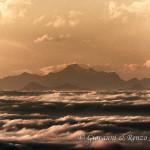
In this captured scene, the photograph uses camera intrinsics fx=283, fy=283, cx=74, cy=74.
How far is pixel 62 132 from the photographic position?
90.1 metres

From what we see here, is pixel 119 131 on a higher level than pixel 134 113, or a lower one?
lower

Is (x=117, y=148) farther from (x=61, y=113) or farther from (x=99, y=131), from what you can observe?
(x=61, y=113)

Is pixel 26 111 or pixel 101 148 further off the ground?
pixel 26 111

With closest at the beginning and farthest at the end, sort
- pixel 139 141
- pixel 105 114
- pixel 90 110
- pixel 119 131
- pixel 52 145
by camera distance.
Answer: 1. pixel 139 141
2. pixel 52 145
3. pixel 119 131
4. pixel 105 114
5. pixel 90 110

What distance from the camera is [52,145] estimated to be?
63.4 m

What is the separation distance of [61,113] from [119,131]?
58321mm

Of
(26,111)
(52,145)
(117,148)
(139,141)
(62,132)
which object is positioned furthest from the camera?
(26,111)

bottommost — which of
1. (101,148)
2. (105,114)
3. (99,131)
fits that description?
(101,148)

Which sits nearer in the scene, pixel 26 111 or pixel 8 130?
pixel 8 130

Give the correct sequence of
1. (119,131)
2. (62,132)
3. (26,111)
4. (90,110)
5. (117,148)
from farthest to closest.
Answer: (26,111) → (90,110) → (119,131) → (62,132) → (117,148)

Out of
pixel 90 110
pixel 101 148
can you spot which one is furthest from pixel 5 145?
pixel 90 110

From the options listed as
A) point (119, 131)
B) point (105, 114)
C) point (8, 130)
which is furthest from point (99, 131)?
point (105, 114)

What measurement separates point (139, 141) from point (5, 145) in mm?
26060

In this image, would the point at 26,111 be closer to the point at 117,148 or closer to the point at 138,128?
the point at 138,128
